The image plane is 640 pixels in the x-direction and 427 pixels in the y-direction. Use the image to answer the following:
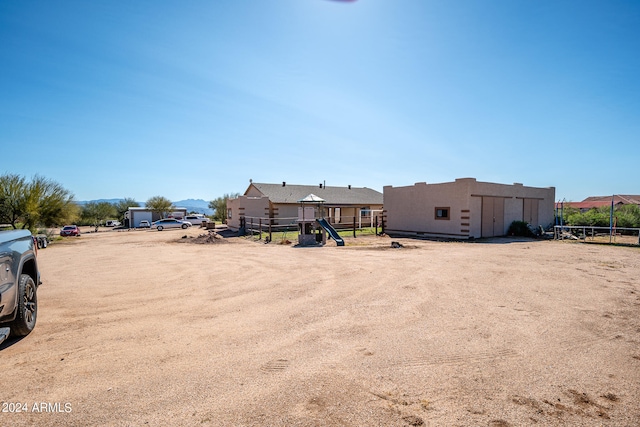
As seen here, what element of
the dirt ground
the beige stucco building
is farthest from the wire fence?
the dirt ground

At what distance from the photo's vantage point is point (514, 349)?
4.29 meters

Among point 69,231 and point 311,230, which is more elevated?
point 311,230

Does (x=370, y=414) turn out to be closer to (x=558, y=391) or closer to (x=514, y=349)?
(x=558, y=391)

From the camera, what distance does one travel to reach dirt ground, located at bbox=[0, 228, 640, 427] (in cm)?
296

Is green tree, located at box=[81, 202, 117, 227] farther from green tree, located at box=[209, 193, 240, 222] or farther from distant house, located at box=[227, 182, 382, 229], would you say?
distant house, located at box=[227, 182, 382, 229]

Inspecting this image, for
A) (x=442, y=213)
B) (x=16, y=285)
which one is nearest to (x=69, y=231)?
(x=16, y=285)

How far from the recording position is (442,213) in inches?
856

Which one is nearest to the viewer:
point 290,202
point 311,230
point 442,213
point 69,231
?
point 311,230

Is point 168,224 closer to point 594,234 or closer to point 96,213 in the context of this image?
point 96,213

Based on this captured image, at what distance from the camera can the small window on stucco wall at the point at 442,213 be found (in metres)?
21.3

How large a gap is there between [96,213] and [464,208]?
2273 inches

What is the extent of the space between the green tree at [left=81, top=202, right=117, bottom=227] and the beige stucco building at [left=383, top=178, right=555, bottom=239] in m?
50.8

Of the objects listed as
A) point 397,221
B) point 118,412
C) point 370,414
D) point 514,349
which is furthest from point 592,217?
point 118,412

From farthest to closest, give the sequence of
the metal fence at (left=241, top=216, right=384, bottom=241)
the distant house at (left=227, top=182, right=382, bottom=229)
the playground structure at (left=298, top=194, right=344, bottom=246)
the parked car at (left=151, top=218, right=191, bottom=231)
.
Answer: the parked car at (left=151, top=218, right=191, bottom=231) < the distant house at (left=227, top=182, right=382, bottom=229) < the metal fence at (left=241, top=216, right=384, bottom=241) < the playground structure at (left=298, top=194, right=344, bottom=246)
